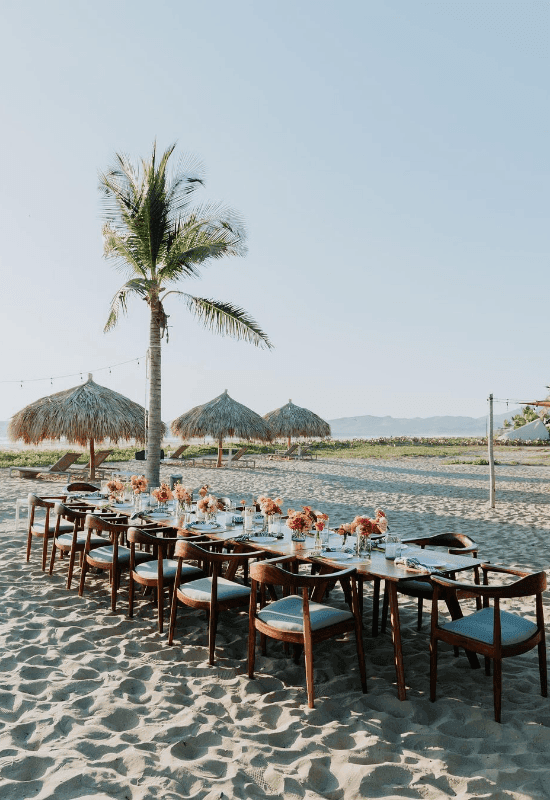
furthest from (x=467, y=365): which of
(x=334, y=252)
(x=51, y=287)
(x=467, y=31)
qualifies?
(x=467, y=31)

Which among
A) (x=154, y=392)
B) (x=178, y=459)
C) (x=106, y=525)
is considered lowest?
(x=178, y=459)

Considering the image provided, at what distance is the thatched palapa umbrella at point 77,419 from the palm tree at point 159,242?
4.56 m

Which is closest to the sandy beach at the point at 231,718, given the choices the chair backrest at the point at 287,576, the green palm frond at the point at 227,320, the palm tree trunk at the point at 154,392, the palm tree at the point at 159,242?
the chair backrest at the point at 287,576

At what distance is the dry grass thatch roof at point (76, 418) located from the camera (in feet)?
44.9

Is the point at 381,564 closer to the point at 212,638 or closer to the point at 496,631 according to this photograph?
the point at 496,631

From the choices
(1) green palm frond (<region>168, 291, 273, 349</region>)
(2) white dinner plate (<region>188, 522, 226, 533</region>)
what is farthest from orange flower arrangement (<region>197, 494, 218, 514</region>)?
(1) green palm frond (<region>168, 291, 273, 349</region>)

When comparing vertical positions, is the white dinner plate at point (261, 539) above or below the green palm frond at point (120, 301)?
below

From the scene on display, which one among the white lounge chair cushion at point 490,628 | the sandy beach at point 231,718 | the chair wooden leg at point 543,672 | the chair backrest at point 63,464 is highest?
the chair backrest at point 63,464

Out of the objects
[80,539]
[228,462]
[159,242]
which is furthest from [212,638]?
[228,462]

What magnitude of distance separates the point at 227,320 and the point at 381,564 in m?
6.86

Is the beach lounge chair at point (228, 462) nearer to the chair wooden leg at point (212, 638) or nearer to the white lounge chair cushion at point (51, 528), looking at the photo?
the white lounge chair cushion at point (51, 528)

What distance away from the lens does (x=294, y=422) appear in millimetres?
25422

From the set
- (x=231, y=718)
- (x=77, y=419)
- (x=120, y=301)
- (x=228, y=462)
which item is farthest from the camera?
(x=228, y=462)

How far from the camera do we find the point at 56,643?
361 centimetres
